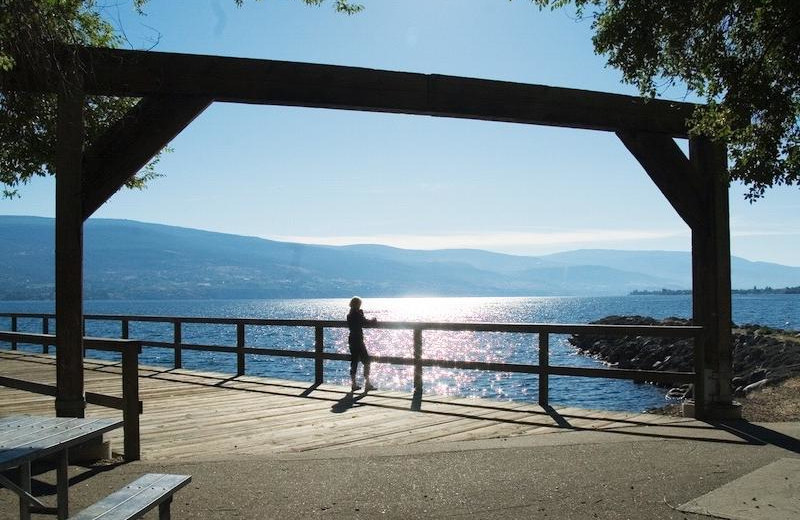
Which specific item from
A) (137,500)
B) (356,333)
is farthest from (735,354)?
(137,500)

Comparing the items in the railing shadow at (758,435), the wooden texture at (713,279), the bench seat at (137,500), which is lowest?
the railing shadow at (758,435)

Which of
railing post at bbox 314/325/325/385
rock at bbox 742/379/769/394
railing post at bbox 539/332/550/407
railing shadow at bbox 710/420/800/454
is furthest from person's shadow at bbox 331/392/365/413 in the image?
rock at bbox 742/379/769/394

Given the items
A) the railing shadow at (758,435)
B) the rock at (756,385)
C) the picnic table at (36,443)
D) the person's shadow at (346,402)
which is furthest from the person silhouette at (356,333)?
the rock at (756,385)

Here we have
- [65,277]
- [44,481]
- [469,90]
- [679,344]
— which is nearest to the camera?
[44,481]

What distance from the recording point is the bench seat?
3.36m

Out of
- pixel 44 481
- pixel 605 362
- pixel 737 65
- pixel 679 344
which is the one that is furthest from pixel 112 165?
pixel 605 362

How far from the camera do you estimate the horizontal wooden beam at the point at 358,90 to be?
6.81 m

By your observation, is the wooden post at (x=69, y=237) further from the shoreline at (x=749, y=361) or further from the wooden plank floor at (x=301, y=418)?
the shoreline at (x=749, y=361)

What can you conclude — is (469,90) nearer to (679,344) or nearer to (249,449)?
(249,449)

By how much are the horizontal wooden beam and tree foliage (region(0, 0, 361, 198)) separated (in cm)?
31

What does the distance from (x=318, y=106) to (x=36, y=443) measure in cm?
460

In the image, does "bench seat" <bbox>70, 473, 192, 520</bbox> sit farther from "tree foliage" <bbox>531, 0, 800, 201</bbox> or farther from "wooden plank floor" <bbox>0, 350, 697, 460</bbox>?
"tree foliage" <bbox>531, 0, 800, 201</bbox>

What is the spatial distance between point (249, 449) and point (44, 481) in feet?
6.15

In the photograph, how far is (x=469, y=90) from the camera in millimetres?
7945
